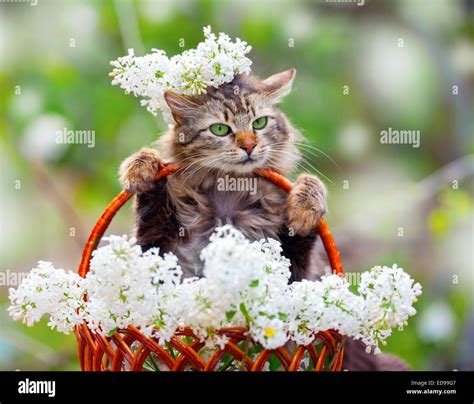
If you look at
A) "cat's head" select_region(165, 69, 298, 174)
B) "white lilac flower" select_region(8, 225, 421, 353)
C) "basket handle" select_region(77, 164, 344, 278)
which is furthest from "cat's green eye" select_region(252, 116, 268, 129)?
"white lilac flower" select_region(8, 225, 421, 353)

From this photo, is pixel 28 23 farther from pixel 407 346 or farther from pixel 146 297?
pixel 407 346

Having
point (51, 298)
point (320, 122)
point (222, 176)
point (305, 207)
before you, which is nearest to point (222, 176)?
point (222, 176)

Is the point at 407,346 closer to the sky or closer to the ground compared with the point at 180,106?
closer to the ground

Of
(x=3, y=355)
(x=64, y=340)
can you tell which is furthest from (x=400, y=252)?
(x=3, y=355)

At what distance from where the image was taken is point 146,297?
4.58ft

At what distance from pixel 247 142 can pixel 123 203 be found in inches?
13.2

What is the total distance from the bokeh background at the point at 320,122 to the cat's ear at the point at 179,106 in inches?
30.5

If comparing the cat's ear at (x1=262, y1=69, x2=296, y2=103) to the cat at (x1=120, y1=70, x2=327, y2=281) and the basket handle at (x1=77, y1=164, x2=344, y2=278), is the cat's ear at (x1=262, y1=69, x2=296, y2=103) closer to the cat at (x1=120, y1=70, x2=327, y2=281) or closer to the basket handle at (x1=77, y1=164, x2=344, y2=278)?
the cat at (x1=120, y1=70, x2=327, y2=281)

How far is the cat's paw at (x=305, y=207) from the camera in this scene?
5.56 ft

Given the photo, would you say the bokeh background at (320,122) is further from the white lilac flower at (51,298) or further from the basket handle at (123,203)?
Answer: the white lilac flower at (51,298)

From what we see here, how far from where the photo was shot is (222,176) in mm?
1854

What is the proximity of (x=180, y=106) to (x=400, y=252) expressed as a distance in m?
1.32

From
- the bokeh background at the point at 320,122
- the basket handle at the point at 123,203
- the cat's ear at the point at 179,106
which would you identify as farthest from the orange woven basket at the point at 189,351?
the bokeh background at the point at 320,122

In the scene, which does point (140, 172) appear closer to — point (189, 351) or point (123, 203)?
point (123, 203)
